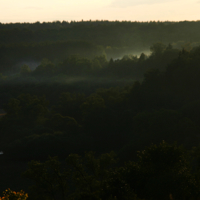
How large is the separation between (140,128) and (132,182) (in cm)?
4965

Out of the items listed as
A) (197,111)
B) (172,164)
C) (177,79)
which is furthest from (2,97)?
(172,164)

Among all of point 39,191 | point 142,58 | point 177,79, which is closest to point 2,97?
point 142,58

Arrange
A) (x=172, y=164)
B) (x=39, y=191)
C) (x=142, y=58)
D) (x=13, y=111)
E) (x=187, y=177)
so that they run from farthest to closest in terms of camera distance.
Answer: (x=142, y=58) < (x=13, y=111) < (x=39, y=191) < (x=172, y=164) < (x=187, y=177)

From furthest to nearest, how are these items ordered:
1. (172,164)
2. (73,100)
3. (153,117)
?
(73,100) < (153,117) < (172,164)

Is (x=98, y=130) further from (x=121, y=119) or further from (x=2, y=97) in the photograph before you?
(x=2, y=97)

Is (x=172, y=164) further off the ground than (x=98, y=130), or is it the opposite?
(x=172, y=164)

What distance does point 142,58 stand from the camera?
595 feet

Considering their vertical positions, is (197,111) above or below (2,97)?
above

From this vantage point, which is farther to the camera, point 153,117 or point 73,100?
point 73,100

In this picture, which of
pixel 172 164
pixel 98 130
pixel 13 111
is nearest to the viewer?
pixel 172 164

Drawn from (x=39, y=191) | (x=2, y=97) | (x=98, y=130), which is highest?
(x=39, y=191)

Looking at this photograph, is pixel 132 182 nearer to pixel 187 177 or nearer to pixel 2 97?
pixel 187 177

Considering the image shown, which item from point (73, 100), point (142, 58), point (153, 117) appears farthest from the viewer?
point (142, 58)

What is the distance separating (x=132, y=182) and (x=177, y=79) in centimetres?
7717
